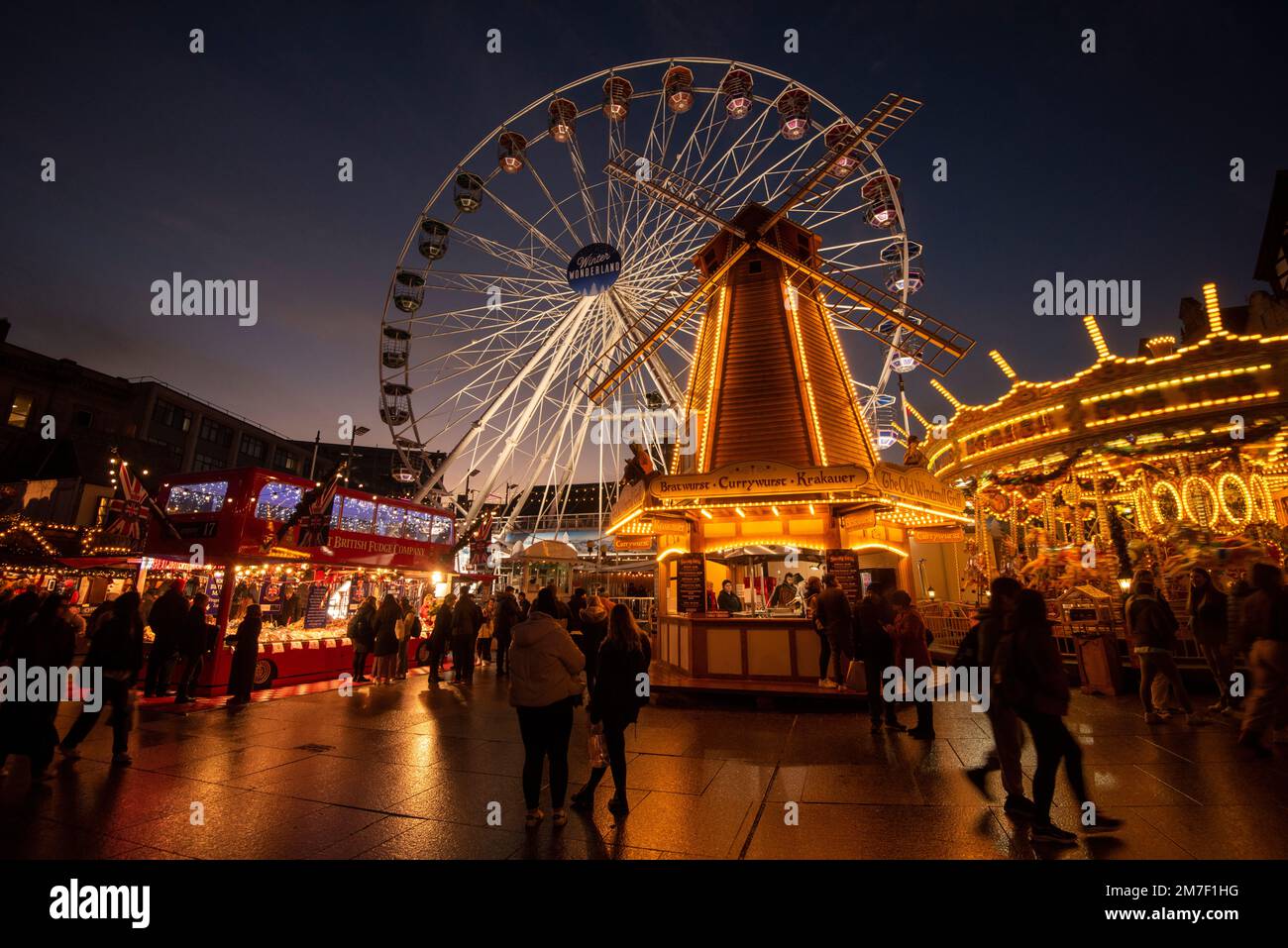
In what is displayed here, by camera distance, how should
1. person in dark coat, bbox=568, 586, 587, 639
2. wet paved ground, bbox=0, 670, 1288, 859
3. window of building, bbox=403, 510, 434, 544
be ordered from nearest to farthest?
wet paved ground, bbox=0, 670, 1288, 859 < person in dark coat, bbox=568, 586, 587, 639 < window of building, bbox=403, 510, 434, 544

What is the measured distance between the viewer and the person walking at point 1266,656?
5586 mm

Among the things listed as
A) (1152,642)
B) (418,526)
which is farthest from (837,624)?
(418,526)

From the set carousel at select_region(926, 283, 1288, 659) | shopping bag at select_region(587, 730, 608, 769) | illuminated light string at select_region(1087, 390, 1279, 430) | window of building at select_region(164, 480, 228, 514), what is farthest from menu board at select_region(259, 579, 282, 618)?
illuminated light string at select_region(1087, 390, 1279, 430)

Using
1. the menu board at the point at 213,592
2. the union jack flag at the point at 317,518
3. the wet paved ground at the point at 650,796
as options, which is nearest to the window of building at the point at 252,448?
the menu board at the point at 213,592

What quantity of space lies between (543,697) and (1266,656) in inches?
289

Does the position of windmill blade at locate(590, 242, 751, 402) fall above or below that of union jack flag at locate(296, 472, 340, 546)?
above

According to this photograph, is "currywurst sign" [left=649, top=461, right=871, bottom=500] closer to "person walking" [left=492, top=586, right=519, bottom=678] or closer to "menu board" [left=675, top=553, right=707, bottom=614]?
"menu board" [left=675, top=553, right=707, bottom=614]

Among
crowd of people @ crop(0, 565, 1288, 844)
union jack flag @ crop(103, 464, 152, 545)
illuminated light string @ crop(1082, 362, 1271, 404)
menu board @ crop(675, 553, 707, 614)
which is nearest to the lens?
crowd of people @ crop(0, 565, 1288, 844)

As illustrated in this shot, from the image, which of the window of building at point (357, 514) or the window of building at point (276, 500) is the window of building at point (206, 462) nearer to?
the window of building at point (357, 514)

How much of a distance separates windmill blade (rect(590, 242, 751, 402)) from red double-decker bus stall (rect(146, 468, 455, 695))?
26.0 feet

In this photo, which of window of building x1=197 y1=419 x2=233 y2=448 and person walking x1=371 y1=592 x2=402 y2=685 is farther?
window of building x1=197 y1=419 x2=233 y2=448

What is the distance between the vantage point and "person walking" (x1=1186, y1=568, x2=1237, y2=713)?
757 cm

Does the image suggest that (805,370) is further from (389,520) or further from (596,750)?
(389,520)

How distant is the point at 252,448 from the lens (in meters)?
44.0
